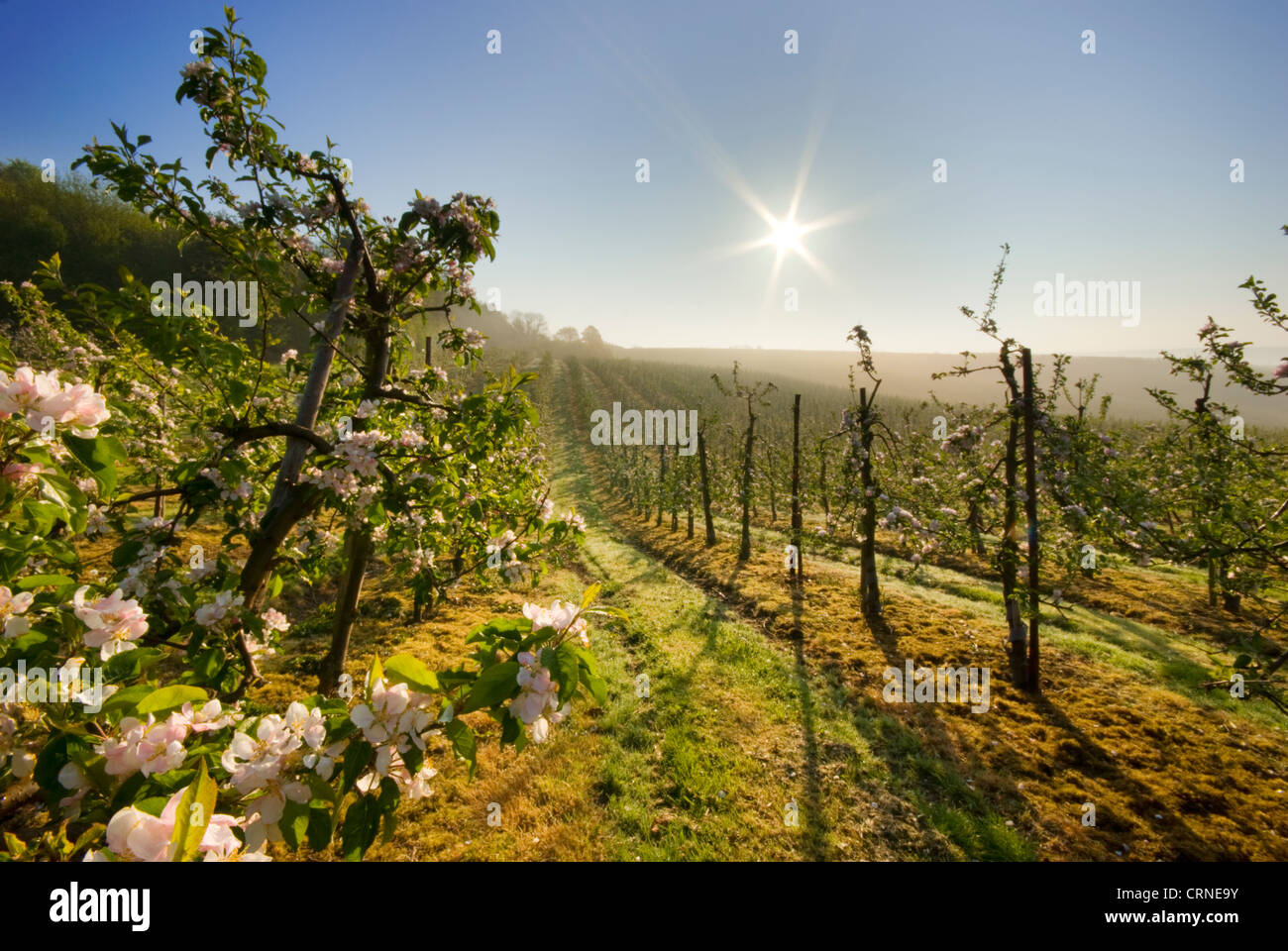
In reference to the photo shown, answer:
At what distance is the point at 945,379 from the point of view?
134 metres

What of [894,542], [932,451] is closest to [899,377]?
[894,542]

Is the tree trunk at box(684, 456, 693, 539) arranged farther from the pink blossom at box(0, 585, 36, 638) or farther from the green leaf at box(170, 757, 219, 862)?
the green leaf at box(170, 757, 219, 862)

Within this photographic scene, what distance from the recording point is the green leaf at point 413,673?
4.62ft

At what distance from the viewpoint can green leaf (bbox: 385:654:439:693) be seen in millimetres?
1407

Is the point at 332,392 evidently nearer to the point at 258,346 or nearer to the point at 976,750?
the point at 258,346

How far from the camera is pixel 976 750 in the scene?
7020 millimetres

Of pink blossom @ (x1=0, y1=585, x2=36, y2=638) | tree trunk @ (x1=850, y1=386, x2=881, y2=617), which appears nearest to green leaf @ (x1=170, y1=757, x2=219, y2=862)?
pink blossom @ (x1=0, y1=585, x2=36, y2=638)

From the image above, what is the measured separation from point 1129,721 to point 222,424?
13.1 m

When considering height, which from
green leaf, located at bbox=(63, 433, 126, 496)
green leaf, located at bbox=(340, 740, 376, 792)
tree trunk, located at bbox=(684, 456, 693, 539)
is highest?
green leaf, located at bbox=(63, 433, 126, 496)

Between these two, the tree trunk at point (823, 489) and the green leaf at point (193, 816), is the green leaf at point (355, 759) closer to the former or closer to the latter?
the green leaf at point (193, 816)

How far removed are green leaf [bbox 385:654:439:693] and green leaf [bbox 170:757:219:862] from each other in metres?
0.45

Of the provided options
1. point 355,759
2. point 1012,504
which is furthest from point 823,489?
point 355,759

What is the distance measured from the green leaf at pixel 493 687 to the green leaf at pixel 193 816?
574 mm
